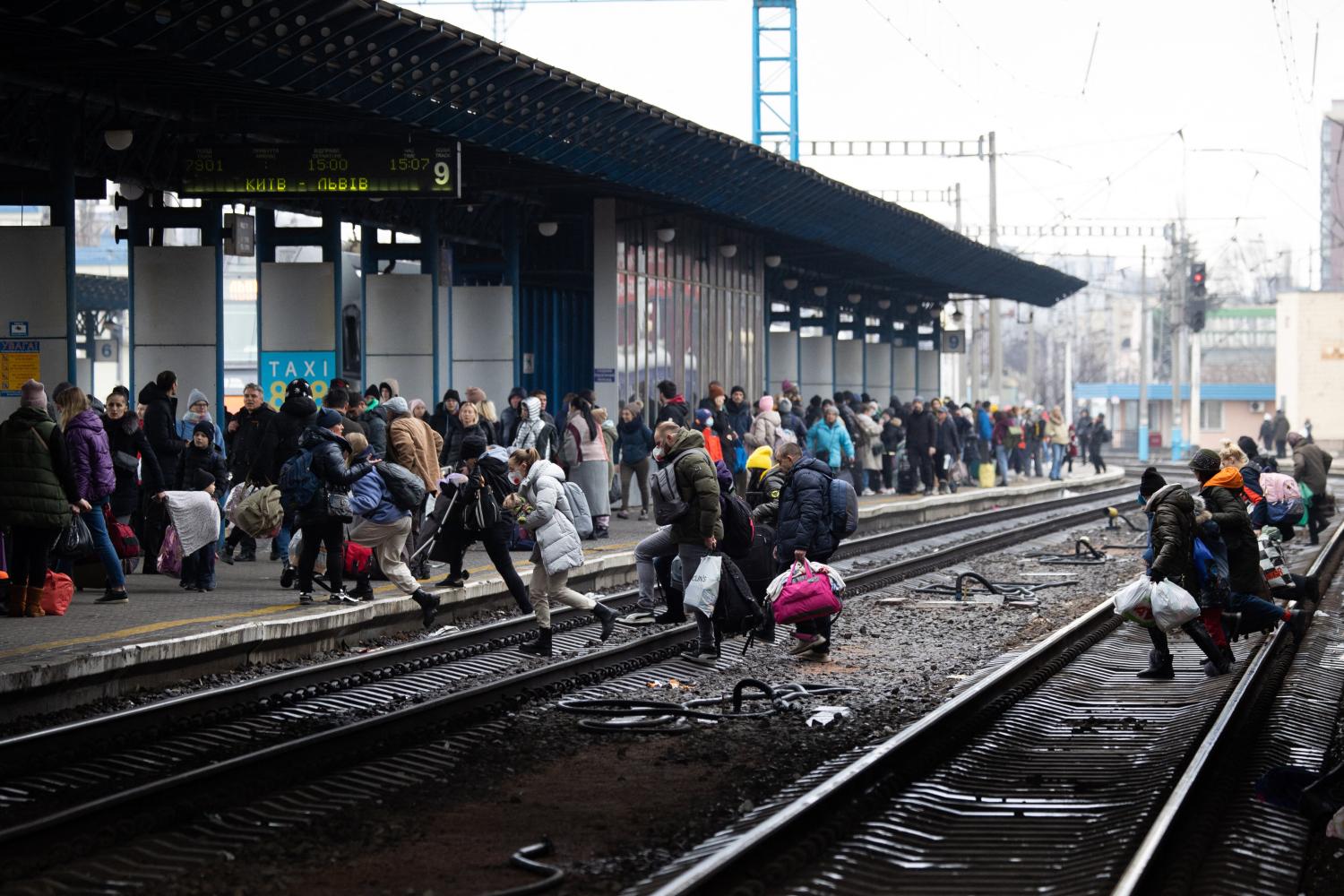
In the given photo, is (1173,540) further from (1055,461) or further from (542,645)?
(1055,461)

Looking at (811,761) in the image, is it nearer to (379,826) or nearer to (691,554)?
(379,826)

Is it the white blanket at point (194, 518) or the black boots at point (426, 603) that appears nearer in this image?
the black boots at point (426, 603)

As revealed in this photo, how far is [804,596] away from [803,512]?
577 millimetres

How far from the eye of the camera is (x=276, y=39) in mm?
15820

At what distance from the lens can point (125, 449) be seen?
1454 cm

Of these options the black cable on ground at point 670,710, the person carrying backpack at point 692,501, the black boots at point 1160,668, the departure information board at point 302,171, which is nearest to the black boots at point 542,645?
the person carrying backpack at point 692,501

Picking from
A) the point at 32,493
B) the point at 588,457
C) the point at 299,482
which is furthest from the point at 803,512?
the point at 588,457

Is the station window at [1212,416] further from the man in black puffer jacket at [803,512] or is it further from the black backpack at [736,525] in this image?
the black backpack at [736,525]

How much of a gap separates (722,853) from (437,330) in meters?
18.5

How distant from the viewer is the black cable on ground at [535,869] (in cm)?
662

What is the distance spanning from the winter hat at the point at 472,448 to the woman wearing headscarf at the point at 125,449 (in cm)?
270

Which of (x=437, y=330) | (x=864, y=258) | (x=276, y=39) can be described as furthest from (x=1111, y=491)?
(x=276, y=39)

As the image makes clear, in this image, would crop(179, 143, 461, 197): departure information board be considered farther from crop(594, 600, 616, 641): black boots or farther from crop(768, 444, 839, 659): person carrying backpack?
crop(768, 444, 839, 659): person carrying backpack

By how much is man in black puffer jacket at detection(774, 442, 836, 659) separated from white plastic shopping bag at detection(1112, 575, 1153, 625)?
6.47 feet
